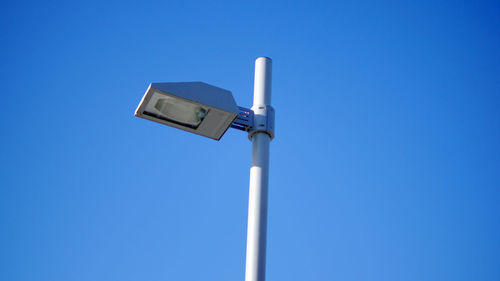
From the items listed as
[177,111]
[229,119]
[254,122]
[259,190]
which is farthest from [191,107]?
[259,190]

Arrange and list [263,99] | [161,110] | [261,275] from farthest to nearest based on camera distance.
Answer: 1. [263,99]
2. [161,110]
3. [261,275]

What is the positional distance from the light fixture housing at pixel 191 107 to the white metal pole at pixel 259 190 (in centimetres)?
40

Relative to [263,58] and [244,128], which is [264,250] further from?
[263,58]

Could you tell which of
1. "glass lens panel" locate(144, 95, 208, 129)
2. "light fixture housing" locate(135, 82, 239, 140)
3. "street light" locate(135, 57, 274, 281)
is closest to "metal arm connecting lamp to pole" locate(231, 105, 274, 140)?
"street light" locate(135, 57, 274, 281)

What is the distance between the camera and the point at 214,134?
633cm

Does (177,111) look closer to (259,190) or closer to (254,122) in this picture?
(254,122)

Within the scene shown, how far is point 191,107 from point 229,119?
0.37 metres

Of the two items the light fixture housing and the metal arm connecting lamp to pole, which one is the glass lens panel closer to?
the light fixture housing

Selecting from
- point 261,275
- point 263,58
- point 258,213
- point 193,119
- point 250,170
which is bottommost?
point 261,275

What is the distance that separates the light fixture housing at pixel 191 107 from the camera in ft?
19.3

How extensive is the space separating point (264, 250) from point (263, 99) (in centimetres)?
156

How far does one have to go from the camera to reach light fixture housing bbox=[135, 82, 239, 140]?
5895 millimetres

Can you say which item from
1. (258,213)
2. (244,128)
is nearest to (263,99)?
(244,128)

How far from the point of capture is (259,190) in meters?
5.99
